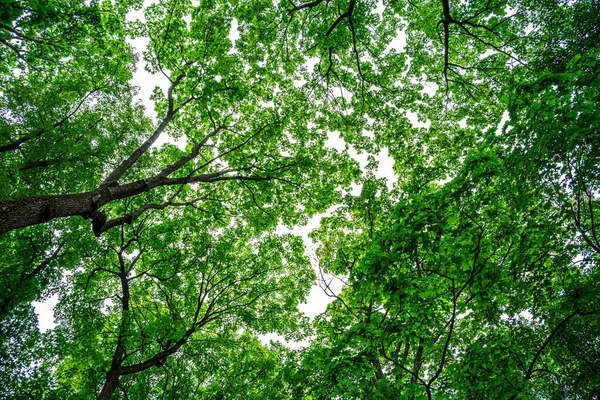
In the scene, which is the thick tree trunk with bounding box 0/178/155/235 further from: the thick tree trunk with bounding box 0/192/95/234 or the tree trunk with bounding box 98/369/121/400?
the tree trunk with bounding box 98/369/121/400

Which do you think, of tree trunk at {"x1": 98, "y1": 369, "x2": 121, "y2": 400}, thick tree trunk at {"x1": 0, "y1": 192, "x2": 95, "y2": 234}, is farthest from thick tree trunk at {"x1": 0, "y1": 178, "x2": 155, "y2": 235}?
tree trunk at {"x1": 98, "y1": 369, "x2": 121, "y2": 400}

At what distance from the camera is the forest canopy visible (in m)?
4.96

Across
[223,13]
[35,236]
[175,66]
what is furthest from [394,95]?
[35,236]

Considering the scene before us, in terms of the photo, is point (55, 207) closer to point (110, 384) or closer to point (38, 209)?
point (38, 209)

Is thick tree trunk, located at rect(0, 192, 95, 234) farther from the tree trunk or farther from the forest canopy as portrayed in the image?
the tree trunk

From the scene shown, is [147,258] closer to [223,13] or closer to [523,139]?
[223,13]

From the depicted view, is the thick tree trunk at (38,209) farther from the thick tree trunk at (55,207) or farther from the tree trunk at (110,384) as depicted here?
the tree trunk at (110,384)

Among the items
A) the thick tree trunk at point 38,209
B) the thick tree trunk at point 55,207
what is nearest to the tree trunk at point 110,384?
the thick tree trunk at point 55,207

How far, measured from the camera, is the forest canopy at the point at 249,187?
16.3ft

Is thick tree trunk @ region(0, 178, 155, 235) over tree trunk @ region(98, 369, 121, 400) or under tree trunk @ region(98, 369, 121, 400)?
over

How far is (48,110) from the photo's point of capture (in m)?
9.47

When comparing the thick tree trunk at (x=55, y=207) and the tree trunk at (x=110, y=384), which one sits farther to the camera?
the tree trunk at (x=110, y=384)

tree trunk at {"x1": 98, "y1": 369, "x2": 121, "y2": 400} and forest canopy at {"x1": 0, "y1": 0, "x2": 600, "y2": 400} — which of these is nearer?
forest canopy at {"x1": 0, "y1": 0, "x2": 600, "y2": 400}

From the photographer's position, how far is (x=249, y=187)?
1130cm
